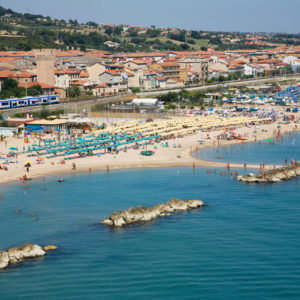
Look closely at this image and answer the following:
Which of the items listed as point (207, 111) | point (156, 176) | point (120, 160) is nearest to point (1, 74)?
point (207, 111)

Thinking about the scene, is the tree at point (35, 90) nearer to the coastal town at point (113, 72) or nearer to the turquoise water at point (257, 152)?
the coastal town at point (113, 72)

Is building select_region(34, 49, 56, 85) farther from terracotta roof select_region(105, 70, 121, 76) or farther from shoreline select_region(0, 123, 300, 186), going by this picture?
shoreline select_region(0, 123, 300, 186)

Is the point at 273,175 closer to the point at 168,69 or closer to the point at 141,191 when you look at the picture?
the point at 141,191

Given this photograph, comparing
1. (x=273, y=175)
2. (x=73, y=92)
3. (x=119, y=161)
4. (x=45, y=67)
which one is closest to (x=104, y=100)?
(x=73, y=92)

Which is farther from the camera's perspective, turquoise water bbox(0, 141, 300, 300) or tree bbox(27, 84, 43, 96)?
tree bbox(27, 84, 43, 96)

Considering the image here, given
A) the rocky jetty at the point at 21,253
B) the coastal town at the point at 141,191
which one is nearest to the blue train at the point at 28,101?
the coastal town at the point at 141,191

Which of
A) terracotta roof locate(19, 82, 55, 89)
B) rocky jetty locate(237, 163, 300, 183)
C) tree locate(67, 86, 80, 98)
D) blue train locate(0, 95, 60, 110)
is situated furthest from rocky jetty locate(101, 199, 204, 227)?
tree locate(67, 86, 80, 98)

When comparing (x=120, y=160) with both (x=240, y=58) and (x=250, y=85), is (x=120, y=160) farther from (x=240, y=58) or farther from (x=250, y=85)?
(x=240, y=58)
